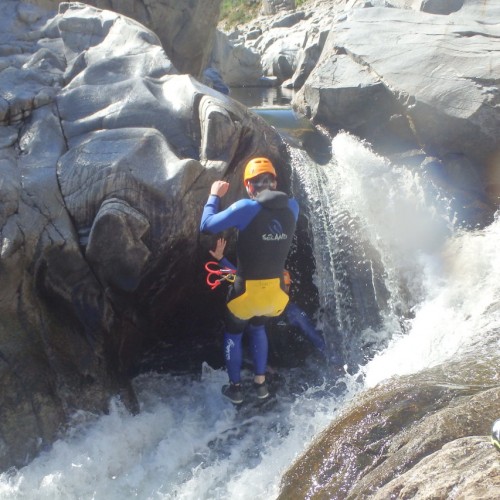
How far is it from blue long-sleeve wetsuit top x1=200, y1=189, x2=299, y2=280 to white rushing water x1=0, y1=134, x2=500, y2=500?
1.29 m

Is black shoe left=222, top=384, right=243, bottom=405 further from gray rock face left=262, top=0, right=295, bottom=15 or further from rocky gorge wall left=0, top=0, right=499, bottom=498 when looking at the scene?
gray rock face left=262, top=0, right=295, bottom=15

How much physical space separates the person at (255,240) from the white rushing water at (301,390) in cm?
68

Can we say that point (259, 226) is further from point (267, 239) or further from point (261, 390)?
point (261, 390)

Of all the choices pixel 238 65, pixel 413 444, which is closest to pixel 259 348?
pixel 413 444

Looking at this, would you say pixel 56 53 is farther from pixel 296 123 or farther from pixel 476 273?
pixel 476 273

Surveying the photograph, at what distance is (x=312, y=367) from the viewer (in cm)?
581

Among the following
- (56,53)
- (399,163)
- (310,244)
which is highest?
(56,53)

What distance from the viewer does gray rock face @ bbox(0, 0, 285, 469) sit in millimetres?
4543

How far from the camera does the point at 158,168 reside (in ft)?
16.1

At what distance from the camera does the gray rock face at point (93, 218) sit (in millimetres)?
4543

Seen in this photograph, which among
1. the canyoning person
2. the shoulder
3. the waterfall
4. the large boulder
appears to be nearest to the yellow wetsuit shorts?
the shoulder

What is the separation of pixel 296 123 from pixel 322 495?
7153 millimetres

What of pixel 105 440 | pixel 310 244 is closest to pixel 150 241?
pixel 105 440

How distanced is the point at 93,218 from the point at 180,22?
560cm
